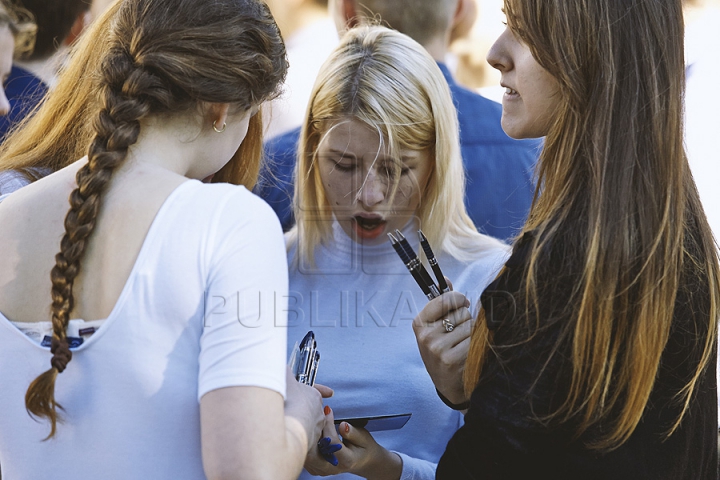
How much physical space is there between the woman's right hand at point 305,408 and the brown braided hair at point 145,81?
30cm

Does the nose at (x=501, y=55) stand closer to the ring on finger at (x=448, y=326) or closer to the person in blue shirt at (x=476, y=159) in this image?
the ring on finger at (x=448, y=326)

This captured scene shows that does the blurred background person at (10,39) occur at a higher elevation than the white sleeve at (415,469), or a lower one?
higher

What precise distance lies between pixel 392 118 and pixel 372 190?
0.18 m

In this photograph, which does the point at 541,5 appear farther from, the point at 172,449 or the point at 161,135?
the point at 172,449

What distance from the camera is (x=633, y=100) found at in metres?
0.99

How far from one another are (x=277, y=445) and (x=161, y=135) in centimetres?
46

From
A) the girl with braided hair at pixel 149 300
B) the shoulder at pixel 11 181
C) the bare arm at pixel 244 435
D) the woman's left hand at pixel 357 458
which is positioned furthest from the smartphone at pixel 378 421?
the shoulder at pixel 11 181

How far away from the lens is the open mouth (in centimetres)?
176

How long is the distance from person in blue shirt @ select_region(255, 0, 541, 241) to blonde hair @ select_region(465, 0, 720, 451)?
1046mm

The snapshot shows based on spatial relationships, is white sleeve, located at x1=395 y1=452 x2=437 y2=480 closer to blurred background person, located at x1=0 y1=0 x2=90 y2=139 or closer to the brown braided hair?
the brown braided hair

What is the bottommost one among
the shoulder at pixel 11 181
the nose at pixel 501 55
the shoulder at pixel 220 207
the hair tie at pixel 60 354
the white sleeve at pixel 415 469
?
the white sleeve at pixel 415 469

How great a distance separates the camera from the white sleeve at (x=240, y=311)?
0.87 metres

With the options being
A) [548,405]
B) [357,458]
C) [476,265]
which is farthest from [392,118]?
[548,405]

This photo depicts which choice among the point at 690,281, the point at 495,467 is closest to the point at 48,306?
the point at 495,467
